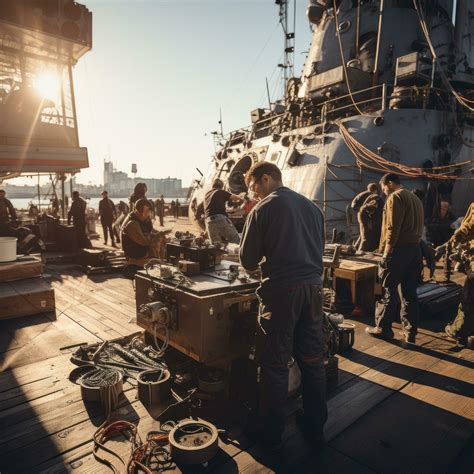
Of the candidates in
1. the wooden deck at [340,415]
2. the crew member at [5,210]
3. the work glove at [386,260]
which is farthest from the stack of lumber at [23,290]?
the work glove at [386,260]

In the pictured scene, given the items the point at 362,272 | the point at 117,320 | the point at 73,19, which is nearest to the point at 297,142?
the point at 73,19

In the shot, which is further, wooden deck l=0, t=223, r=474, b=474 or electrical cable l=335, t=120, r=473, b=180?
electrical cable l=335, t=120, r=473, b=180

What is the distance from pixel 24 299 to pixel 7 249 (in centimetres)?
130

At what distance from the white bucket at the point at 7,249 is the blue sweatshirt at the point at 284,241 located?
568 centimetres

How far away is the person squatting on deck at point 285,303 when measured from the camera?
2.56 meters

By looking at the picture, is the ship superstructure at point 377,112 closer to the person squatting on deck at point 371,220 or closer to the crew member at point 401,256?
the person squatting on deck at point 371,220

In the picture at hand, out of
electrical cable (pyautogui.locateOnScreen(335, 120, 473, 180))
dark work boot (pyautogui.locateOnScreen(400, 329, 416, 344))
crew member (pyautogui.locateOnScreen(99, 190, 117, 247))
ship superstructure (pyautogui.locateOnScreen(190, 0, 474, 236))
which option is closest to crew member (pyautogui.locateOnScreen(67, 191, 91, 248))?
crew member (pyautogui.locateOnScreen(99, 190, 117, 247))

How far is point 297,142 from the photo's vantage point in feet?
49.5

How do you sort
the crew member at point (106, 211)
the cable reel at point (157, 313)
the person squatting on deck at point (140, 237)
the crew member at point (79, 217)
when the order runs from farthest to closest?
the crew member at point (106, 211) < the crew member at point (79, 217) < the person squatting on deck at point (140, 237) < the cable reel at point (157, 313)

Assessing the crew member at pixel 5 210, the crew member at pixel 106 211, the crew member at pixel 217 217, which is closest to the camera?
the crew member at pixel 217 217

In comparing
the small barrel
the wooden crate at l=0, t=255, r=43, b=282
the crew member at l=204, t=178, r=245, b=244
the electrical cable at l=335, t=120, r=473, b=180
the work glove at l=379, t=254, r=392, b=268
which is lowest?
the small barrel

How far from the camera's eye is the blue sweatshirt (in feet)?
8.42

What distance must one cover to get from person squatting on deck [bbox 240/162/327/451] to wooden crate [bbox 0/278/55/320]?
4.74 meters

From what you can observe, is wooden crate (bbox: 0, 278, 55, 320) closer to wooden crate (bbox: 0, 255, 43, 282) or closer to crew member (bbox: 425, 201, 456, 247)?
wooden crate (bbox: 0, 255, 43, 282)
